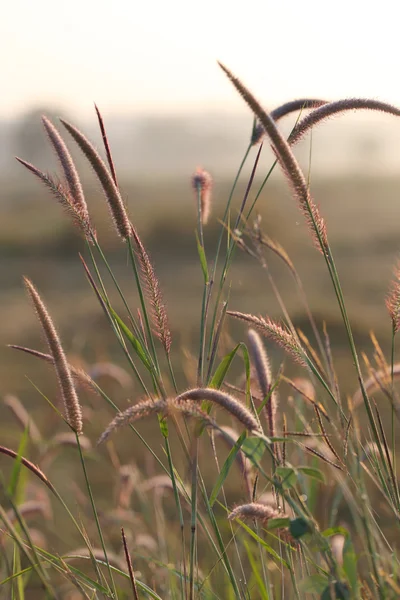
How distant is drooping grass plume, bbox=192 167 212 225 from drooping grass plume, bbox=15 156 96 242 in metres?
0.29

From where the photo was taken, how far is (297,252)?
9883mm

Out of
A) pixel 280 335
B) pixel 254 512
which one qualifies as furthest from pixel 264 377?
pixel 254 512

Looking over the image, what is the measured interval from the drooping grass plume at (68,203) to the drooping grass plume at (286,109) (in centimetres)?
28

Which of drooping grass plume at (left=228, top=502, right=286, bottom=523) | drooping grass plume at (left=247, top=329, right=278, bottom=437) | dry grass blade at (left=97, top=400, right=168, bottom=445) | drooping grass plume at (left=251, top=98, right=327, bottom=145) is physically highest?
drooping grass plume at (left=251, top=98, right=327, bottom=145)

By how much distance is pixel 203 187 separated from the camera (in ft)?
4.40

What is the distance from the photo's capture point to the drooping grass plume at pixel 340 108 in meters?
1.01

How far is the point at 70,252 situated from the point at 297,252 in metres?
3.48

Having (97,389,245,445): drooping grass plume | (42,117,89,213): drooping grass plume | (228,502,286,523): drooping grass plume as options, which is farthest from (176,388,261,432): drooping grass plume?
(42,117,89,213): drooping grass plume

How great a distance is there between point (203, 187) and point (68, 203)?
0.34m

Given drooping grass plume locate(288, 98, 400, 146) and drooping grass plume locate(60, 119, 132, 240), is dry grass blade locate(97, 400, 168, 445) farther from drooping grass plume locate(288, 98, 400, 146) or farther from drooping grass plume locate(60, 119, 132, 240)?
drooping grass plume locate(288, 98, 400, 146)

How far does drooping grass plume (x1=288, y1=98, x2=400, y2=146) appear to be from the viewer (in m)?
1.01

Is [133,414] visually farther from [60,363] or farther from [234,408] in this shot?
[60,363]

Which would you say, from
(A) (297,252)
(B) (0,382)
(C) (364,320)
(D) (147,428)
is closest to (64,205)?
(D) (147,428)

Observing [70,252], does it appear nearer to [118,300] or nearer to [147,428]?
[118,300]
